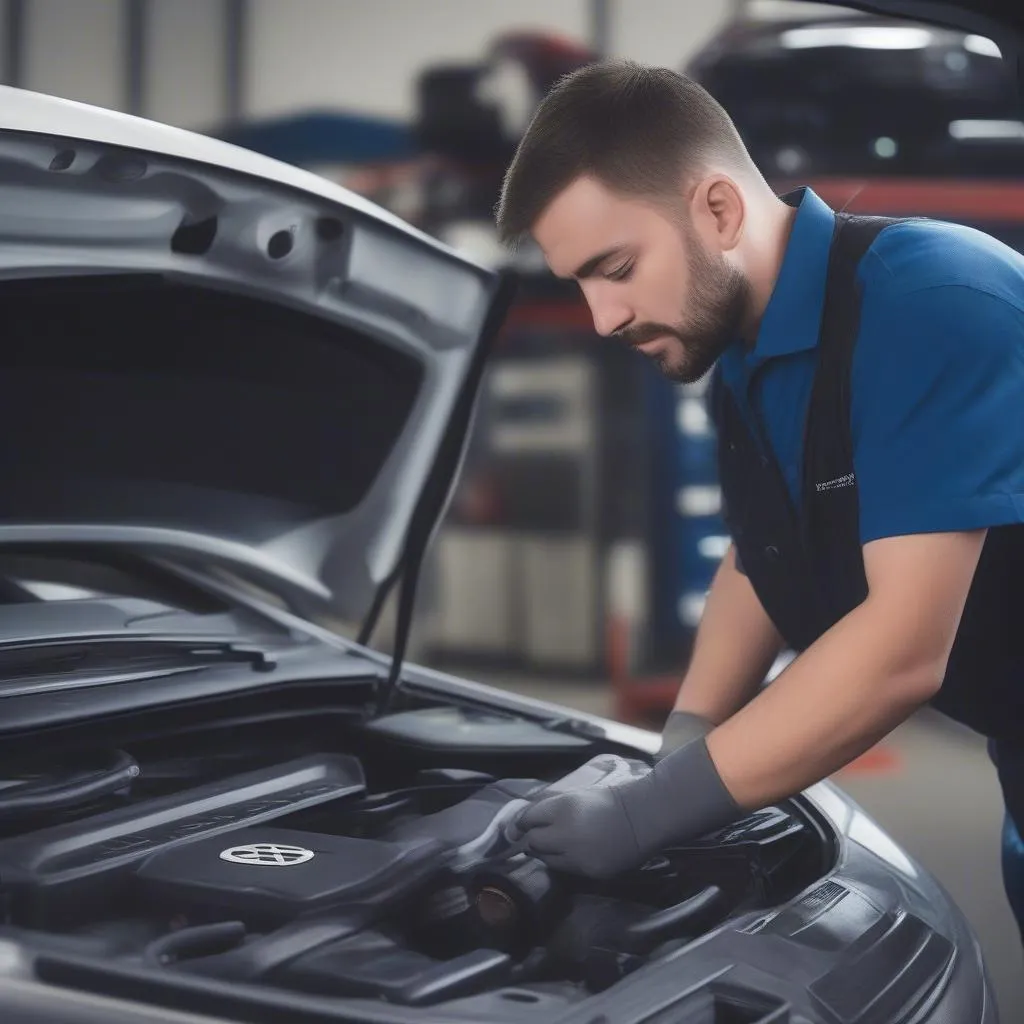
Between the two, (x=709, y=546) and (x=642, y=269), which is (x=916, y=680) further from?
(x=709, y=546)

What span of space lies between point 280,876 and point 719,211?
0.73 m

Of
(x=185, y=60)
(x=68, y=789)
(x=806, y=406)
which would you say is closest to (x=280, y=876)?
(x=68, y=789)

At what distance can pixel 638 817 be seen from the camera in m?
1.23

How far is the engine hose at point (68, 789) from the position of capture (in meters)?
1.23

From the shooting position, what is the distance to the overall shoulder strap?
1.30 metres

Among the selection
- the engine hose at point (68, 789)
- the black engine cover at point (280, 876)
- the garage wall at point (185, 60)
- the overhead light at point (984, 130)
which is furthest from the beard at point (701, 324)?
the garage wall at point (185, 60)

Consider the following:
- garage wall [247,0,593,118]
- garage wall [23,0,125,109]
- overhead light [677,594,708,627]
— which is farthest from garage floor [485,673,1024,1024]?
garage wall [23,0,125,109]

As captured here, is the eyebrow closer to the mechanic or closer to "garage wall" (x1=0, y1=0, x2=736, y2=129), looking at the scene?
the mechanic

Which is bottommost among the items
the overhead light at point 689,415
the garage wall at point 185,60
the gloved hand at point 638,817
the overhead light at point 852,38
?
the overhead light at point 689,415

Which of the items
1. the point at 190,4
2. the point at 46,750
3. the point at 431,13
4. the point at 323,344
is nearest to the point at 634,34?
the point at 431,13

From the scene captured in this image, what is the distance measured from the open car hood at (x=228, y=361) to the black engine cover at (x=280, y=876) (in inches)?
18.9

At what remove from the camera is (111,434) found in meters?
1.53

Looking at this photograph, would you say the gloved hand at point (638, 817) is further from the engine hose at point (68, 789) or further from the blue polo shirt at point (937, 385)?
the engine hose at point (68, 789)

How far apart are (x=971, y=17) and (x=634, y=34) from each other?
6.05m
